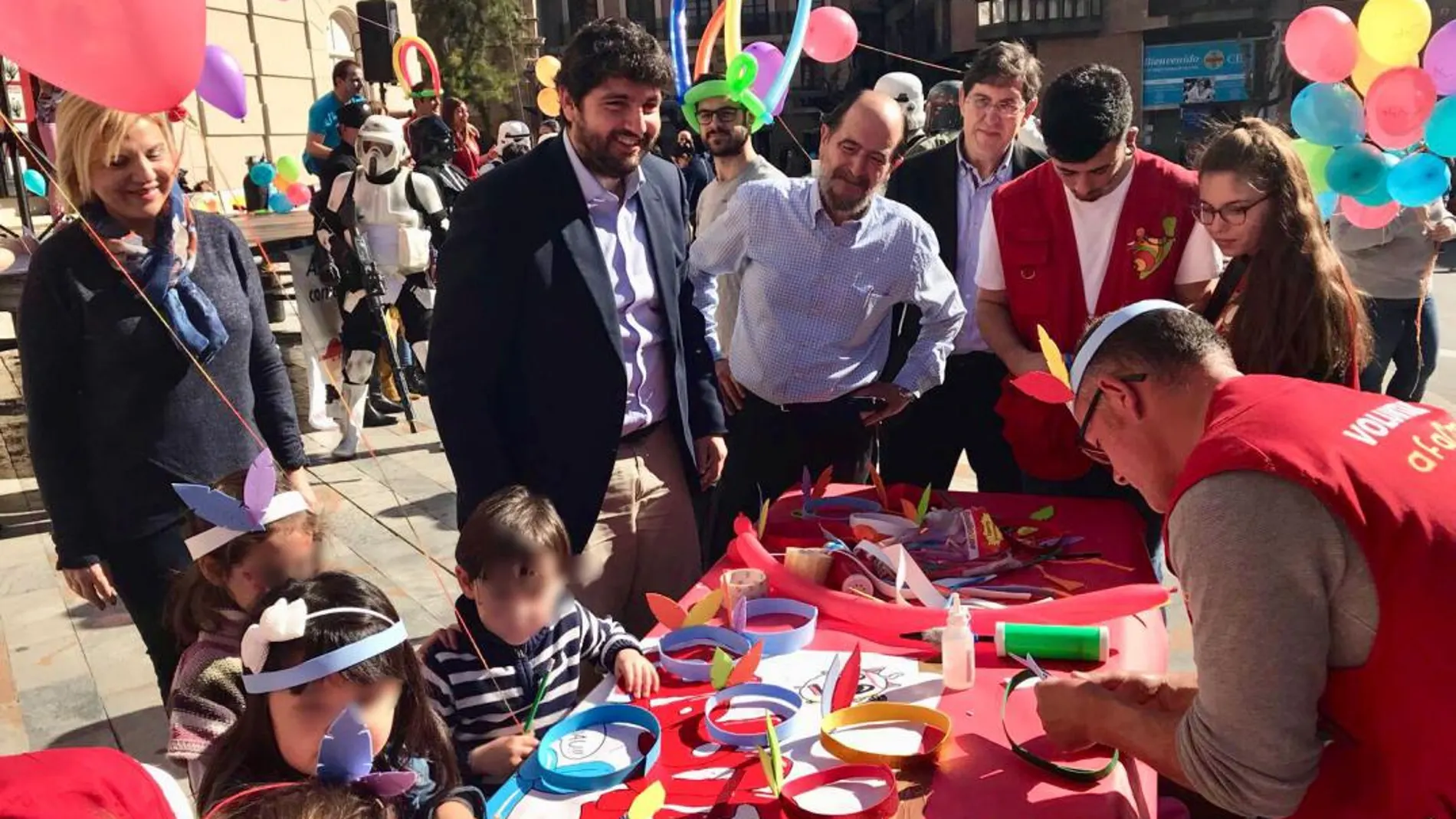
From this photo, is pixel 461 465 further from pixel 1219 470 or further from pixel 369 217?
pixel 369 217

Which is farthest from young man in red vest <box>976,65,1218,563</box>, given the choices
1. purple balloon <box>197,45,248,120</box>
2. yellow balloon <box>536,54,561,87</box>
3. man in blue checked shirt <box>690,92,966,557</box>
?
yellow balloon <box>536,54,561,87</box>

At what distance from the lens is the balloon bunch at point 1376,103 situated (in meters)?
3.60

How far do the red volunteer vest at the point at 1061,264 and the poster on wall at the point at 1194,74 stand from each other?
2695cm

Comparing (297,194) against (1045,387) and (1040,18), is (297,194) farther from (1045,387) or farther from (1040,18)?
(1040,18)

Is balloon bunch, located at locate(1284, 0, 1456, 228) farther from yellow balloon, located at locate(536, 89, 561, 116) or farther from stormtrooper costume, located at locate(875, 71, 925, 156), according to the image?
yellow balloon, located at locate(536, 89, 561, 116)

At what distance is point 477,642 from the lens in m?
1.85

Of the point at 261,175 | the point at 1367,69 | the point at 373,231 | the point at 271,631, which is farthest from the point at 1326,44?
the point at 261,175

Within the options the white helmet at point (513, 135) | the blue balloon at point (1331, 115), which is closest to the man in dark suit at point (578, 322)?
the blue balloon at point (1331, 115)

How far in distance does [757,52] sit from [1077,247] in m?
3.59

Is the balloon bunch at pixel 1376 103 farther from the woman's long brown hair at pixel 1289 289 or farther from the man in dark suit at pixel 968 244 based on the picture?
the woman's long brown hair at pixel 1289 289

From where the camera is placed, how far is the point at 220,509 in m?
1.85

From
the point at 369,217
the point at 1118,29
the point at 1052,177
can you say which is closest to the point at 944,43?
the point at 1118,29

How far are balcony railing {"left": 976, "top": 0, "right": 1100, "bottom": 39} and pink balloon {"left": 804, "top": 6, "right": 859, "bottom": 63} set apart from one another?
2215 cm

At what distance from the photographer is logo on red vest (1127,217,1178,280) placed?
258 cm
